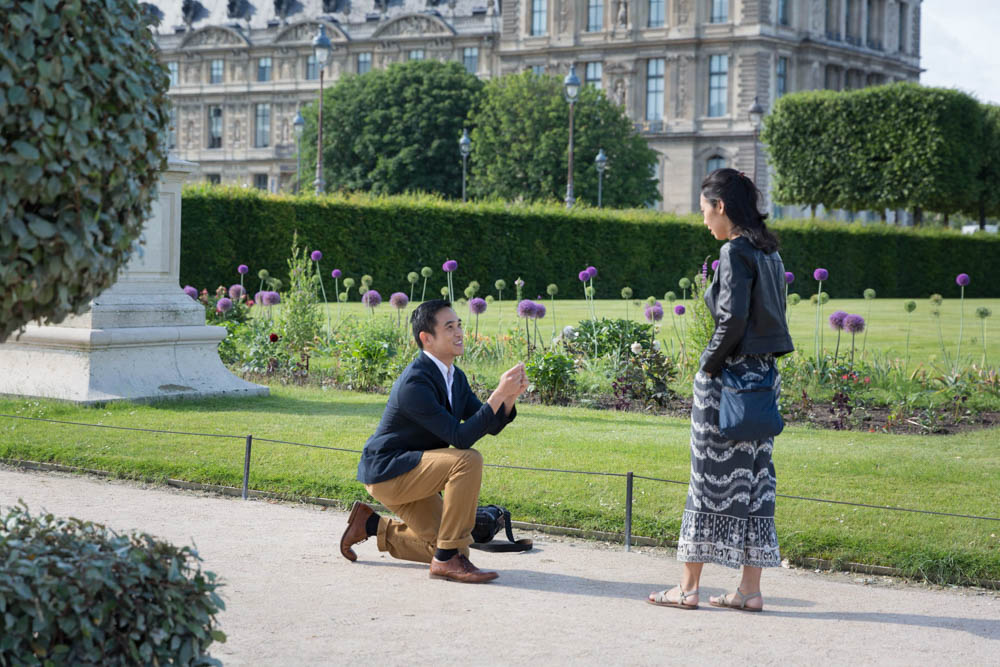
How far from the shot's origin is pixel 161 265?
32.1 feet

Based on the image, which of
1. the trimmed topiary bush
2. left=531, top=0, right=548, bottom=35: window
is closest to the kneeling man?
the trimmed topiary bush

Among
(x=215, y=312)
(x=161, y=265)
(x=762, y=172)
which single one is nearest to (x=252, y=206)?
(x=215, y=312)

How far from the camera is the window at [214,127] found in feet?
253

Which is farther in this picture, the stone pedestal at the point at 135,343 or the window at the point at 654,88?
the window at the point at 654,88

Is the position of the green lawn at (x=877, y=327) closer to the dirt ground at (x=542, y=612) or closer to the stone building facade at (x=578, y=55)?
the dirt ground at (x=542, y=612)

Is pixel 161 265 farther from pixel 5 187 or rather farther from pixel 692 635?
pixel 5 187

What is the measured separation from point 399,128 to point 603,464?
49167 mm

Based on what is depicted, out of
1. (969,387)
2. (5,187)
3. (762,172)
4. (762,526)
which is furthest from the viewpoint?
(762,172)

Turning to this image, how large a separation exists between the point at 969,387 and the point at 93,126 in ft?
29.4

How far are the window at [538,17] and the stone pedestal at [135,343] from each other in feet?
189

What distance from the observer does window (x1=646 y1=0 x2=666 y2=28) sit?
205 feet

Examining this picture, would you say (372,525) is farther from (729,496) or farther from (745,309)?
(745,309)

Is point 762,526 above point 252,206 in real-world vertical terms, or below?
below

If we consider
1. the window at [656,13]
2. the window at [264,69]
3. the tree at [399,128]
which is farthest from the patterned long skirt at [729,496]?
the window at [264,69]
